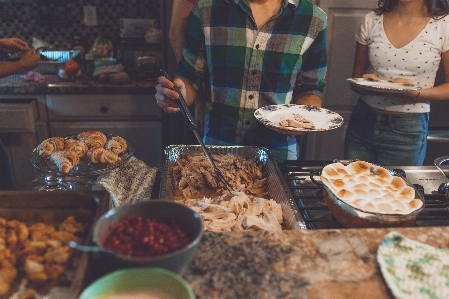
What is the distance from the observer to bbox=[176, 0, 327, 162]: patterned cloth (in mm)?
1693

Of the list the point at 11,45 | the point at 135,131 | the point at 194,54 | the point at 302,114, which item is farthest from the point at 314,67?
the point at 11,45

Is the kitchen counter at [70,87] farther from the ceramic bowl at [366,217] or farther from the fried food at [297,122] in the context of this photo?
the ceramic bowl at [366,217]

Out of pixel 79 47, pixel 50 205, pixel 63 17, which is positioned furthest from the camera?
pixel 63 17

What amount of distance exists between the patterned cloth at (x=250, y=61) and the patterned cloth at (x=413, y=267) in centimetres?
105

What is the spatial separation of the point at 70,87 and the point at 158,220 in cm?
231

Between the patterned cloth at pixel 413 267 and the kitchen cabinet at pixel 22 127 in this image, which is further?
the kitchen cabinet at pixel 22 127

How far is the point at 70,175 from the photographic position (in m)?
1.28

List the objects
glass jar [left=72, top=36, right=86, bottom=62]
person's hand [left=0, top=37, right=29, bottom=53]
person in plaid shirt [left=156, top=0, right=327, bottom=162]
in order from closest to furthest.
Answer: person in plaid shirt [left=156, top=0, right=327, bottom=162] → person's hand [left=0, top=37, right=29, bottom=53] → glass jar [left=72, top=36, right=86, bottom=62]

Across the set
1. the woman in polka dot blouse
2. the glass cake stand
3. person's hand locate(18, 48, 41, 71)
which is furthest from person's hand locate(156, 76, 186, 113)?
person's hand locate(18, 48, 41, 71)

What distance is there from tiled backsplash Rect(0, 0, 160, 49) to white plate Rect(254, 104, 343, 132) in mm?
2163

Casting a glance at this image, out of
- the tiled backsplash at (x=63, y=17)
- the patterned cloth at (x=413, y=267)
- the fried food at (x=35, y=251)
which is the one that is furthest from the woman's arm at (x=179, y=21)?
the patterned cloth at (x=413, y=267)

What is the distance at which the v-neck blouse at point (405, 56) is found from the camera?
2012 millimetres

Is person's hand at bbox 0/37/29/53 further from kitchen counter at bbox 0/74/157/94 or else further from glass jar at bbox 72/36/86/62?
glass jar at bbox 72/36/86/62

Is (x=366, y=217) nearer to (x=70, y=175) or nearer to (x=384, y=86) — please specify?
(x=70, y=175)
